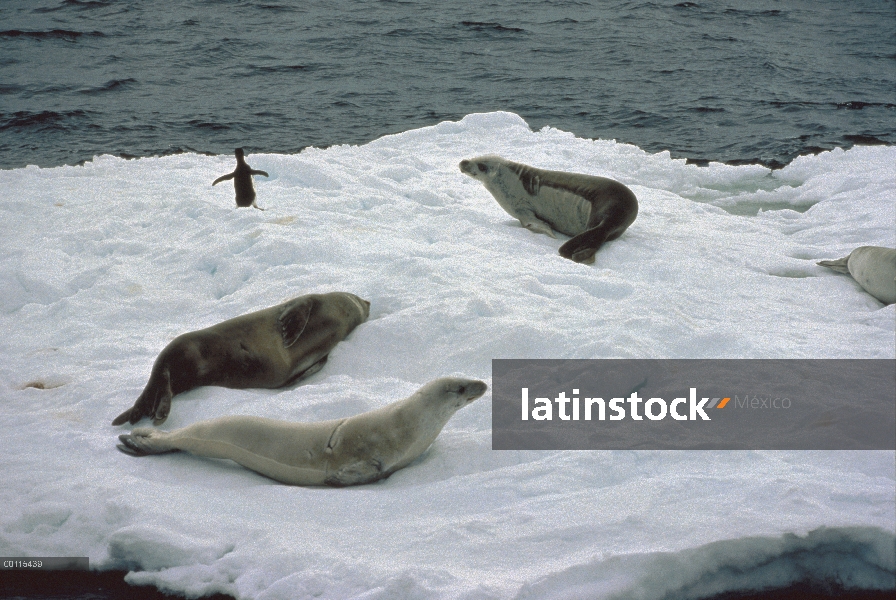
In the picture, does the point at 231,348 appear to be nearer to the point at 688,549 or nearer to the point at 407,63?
the point at 688,549

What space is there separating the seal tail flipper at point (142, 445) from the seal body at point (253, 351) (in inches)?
10.6

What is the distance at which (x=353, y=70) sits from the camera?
17484mm

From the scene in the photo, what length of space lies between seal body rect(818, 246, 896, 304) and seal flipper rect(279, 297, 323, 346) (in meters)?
3.63

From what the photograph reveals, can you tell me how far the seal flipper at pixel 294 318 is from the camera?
4.90 m

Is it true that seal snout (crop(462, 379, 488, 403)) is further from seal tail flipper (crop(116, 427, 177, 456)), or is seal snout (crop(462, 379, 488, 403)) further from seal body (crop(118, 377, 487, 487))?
seal tail flipper (crop(116, 427, 177, 456))

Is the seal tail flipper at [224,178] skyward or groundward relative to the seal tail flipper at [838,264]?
skyward

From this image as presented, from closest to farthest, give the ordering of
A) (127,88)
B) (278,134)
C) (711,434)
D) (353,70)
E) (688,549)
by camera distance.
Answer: (688,549)
(711,434)
(278,134)
(127,88)
(353,70)

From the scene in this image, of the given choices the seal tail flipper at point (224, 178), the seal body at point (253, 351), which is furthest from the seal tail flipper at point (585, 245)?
the seal tail flipper at point (224, 178)

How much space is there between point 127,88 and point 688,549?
15799 mm

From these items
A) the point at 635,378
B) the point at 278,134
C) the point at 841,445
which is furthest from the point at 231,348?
the point at 278,134

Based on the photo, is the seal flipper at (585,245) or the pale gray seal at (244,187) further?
the pale gray seal at (244,187)

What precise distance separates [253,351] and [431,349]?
3.36 feet

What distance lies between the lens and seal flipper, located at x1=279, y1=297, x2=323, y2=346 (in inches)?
193

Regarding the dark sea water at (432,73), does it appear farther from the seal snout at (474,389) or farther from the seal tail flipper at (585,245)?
the seal snout at (474,389)
